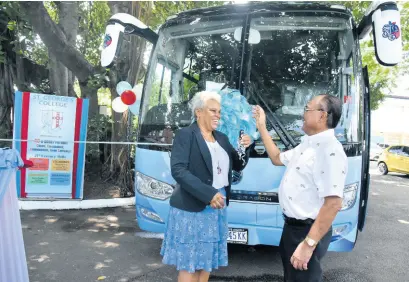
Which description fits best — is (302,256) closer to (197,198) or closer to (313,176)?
(313,176)

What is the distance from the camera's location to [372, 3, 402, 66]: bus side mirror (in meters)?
3.00

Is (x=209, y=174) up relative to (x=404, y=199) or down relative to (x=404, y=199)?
up

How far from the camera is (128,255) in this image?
4125mm

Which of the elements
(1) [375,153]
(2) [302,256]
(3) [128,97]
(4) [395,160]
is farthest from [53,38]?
(1) [375,153]

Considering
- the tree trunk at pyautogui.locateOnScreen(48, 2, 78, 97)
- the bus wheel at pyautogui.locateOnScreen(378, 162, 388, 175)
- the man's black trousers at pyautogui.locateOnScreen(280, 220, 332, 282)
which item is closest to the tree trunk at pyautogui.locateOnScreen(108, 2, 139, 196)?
the tree trunk at pyautogui.locateOnScreen(48, 2, 78, 97)

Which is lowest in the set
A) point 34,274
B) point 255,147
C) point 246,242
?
point 34,274

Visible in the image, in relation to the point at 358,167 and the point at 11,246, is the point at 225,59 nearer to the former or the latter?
the point at 358,167

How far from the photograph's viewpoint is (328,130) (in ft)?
6.71

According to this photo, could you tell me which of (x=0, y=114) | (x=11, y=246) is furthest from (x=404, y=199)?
(x=0, y=114)

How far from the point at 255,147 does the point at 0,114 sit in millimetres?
7530

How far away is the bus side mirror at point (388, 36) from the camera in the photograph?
118 inches

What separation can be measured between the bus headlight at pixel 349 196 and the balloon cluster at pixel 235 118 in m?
1.21

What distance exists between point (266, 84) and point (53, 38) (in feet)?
16.7

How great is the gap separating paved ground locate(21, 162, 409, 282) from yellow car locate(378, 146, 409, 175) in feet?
34.6
